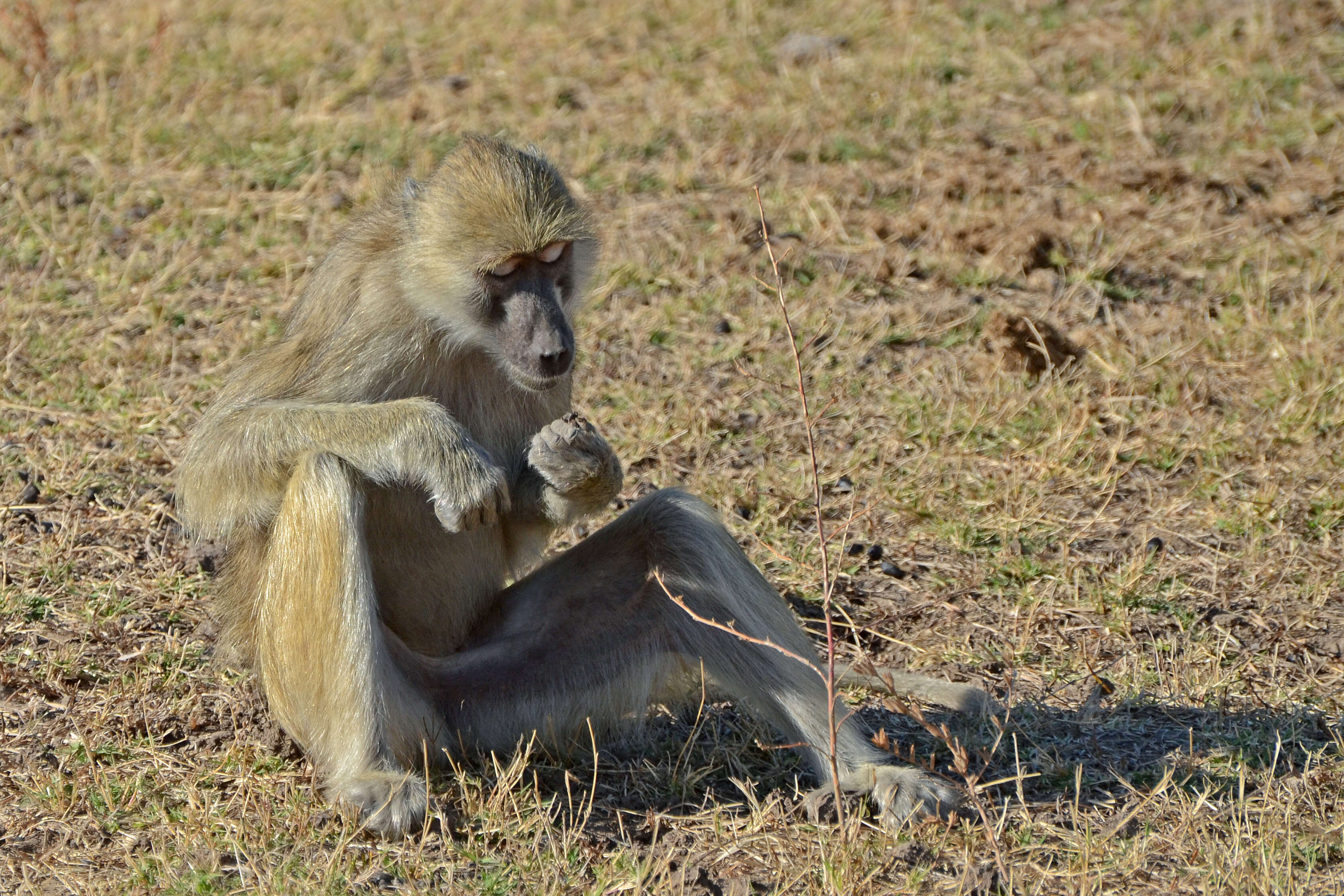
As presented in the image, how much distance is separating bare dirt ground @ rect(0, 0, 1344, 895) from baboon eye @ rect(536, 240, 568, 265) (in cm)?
89

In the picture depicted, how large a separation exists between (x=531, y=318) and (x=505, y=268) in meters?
0.16

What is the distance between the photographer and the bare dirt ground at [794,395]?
374 cm

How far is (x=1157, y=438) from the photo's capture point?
18.9 feet

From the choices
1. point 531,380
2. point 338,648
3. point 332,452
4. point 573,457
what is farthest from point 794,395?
point 338,648

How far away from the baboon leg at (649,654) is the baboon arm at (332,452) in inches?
17.9

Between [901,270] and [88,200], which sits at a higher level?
[88,200]

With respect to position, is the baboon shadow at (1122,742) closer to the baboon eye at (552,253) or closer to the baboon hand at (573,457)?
the baboon hand at (573,457)

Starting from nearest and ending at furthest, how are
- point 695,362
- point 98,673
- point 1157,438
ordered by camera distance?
point 98,673 → point 1157,438 → point 695,362

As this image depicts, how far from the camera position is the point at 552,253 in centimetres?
411

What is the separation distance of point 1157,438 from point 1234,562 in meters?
0.82

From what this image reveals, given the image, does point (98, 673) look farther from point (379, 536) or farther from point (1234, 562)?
point (1234, 562)

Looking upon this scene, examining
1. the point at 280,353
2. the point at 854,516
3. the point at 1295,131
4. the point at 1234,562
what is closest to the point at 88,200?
the point at 280,353

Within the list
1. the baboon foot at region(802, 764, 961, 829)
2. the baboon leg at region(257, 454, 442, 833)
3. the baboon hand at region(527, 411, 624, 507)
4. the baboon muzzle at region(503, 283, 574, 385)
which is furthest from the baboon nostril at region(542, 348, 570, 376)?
the baboon foot at region(802, 764, 961, 829)

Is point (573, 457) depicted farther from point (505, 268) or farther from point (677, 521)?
point (505, 268)
